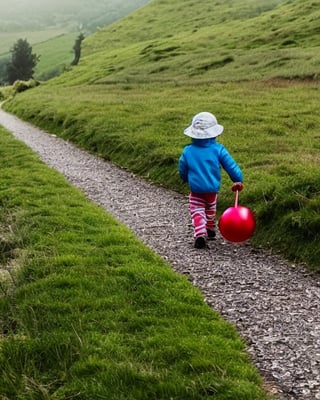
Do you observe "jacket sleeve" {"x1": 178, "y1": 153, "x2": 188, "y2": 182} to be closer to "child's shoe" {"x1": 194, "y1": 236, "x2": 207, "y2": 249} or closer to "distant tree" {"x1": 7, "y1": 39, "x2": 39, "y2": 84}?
"child's shoe" {"x1": 194, "y1": 236, "x2": 207, "y2": 249}

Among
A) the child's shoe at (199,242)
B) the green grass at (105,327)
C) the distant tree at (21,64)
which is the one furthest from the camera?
the distant tree at (21,64)

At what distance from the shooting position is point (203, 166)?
12.9 m

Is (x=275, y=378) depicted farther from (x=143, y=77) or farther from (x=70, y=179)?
(x=143, y=77)

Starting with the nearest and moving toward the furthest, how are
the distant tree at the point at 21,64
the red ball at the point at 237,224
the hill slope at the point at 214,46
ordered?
the red ball at the point at 237,224
the hill slope at the point at 214,46
the distant tree at the point at 21,64

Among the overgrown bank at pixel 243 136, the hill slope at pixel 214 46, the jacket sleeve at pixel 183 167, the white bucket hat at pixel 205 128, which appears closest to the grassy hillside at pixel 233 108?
the overgrown bank at pixel 243 136

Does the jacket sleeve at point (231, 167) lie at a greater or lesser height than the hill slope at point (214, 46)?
lesser

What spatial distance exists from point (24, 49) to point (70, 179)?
372 feet

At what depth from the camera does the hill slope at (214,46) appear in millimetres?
51344

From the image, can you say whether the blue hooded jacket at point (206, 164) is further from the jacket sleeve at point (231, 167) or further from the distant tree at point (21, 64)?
the distant tree at point (21, 64)

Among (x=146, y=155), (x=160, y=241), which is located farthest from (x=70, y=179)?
(x=160, y=241)

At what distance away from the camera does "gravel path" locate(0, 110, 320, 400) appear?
735 cm

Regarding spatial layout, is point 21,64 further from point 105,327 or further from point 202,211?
point 105,327

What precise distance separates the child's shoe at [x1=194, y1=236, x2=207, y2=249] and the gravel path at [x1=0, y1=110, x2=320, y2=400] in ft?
0.51

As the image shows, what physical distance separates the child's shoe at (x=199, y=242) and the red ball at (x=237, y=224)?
993 mm
